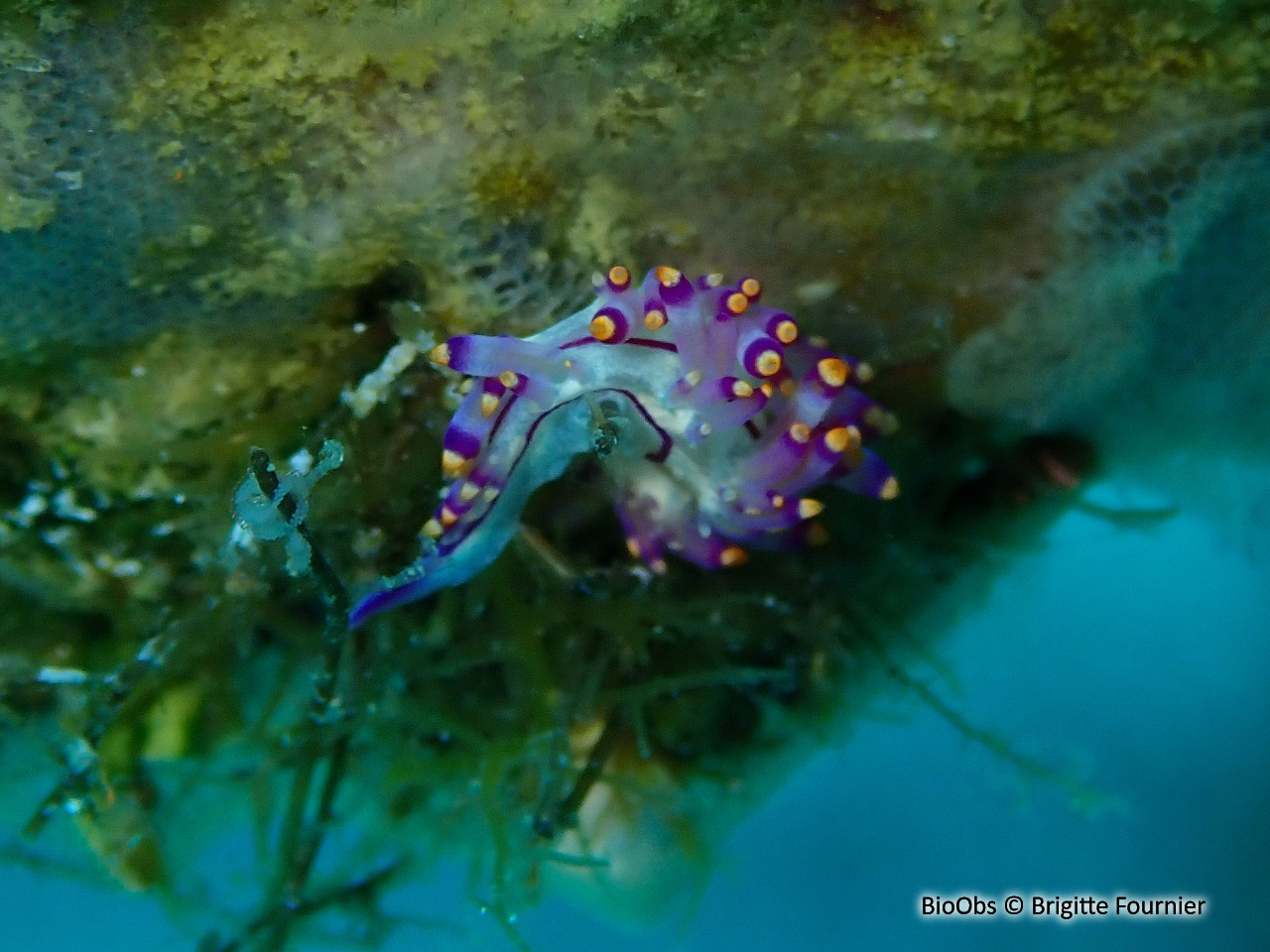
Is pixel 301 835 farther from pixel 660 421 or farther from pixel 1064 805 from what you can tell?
pixel 1064 805

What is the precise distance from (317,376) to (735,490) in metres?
1.11

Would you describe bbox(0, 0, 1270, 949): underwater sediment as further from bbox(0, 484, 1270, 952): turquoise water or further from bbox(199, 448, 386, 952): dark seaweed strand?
bbox(0, 484, 1270, 952): turquoise water

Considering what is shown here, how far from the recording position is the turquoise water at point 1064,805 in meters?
4.44

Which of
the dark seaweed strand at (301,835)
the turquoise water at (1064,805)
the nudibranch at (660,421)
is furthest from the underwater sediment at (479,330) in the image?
the turquoise water at (1064,805)

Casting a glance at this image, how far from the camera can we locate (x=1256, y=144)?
6.08 ft

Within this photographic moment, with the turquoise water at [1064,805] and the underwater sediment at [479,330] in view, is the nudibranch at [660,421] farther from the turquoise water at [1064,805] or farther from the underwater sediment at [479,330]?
the turquoise water at [1064,805]

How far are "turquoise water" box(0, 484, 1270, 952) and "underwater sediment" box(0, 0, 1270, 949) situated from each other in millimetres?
1547

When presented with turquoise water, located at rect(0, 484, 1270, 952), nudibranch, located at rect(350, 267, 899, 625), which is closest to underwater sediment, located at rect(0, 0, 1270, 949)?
nudibranch, located at rect(350, 267, 899, 625)

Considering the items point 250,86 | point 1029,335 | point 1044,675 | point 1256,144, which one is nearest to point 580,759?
point 1029,335

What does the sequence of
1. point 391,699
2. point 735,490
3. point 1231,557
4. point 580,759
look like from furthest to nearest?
point 1231,557 → point 580,759 → point 391,699 → point 735,490

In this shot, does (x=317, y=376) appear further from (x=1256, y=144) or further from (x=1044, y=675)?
(x=1044, y=675)

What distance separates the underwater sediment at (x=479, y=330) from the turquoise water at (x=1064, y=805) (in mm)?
1547

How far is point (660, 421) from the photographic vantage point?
1.85 metres

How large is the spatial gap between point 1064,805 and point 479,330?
3.87m
